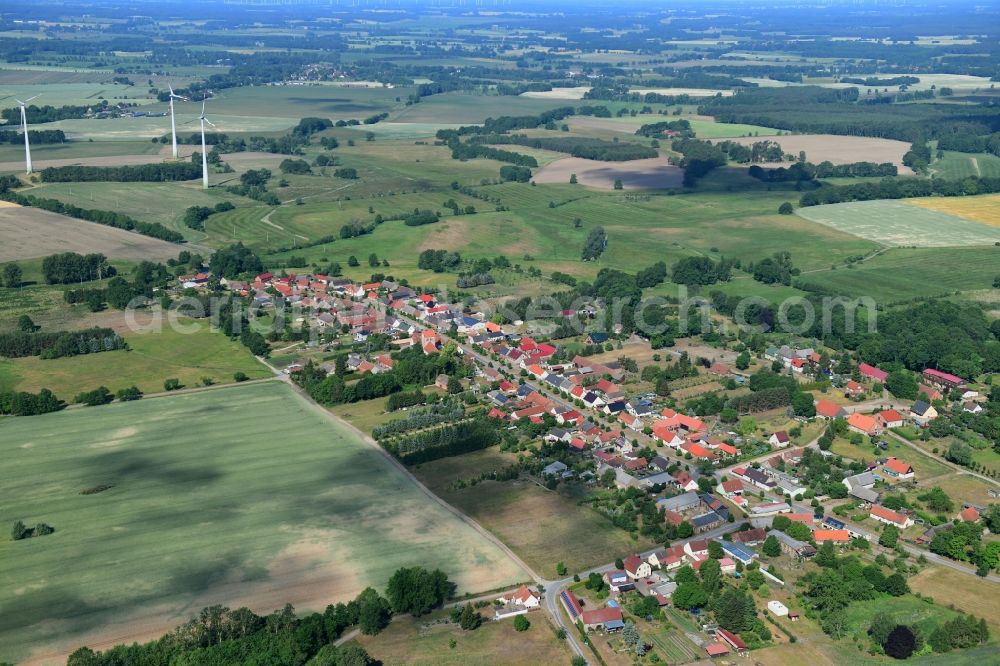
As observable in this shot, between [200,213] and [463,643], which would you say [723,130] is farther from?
[463,643]

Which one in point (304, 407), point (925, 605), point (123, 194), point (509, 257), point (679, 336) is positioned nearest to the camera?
point (925, 605)

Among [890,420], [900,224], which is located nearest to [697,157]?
[900,224]

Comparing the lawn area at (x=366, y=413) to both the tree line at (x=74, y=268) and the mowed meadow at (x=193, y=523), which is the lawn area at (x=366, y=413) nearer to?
the mowed meadow at (x=193, y=523)

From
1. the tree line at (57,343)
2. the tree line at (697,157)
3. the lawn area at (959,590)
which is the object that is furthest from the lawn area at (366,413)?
the tree line at (697,157)

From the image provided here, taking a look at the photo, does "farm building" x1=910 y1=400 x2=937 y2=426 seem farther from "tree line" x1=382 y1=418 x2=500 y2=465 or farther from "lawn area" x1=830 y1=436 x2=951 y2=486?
"tree line" x1=382 y1=418 x2=500 y2=465

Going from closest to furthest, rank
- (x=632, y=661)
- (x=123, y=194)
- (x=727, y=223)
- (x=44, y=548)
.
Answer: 1. (x=632, y=661)
2. (x=44, y=548)
3. (x=727, y=223)
4. (x=123, y=194)

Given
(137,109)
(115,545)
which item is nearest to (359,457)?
(115,545)

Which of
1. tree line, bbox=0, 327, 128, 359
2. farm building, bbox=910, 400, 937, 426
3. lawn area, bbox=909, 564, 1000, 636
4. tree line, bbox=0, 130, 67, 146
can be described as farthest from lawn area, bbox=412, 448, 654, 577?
tree line, bbox=0, 130, 67, 146

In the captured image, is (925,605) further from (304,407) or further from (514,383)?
(304,407)
